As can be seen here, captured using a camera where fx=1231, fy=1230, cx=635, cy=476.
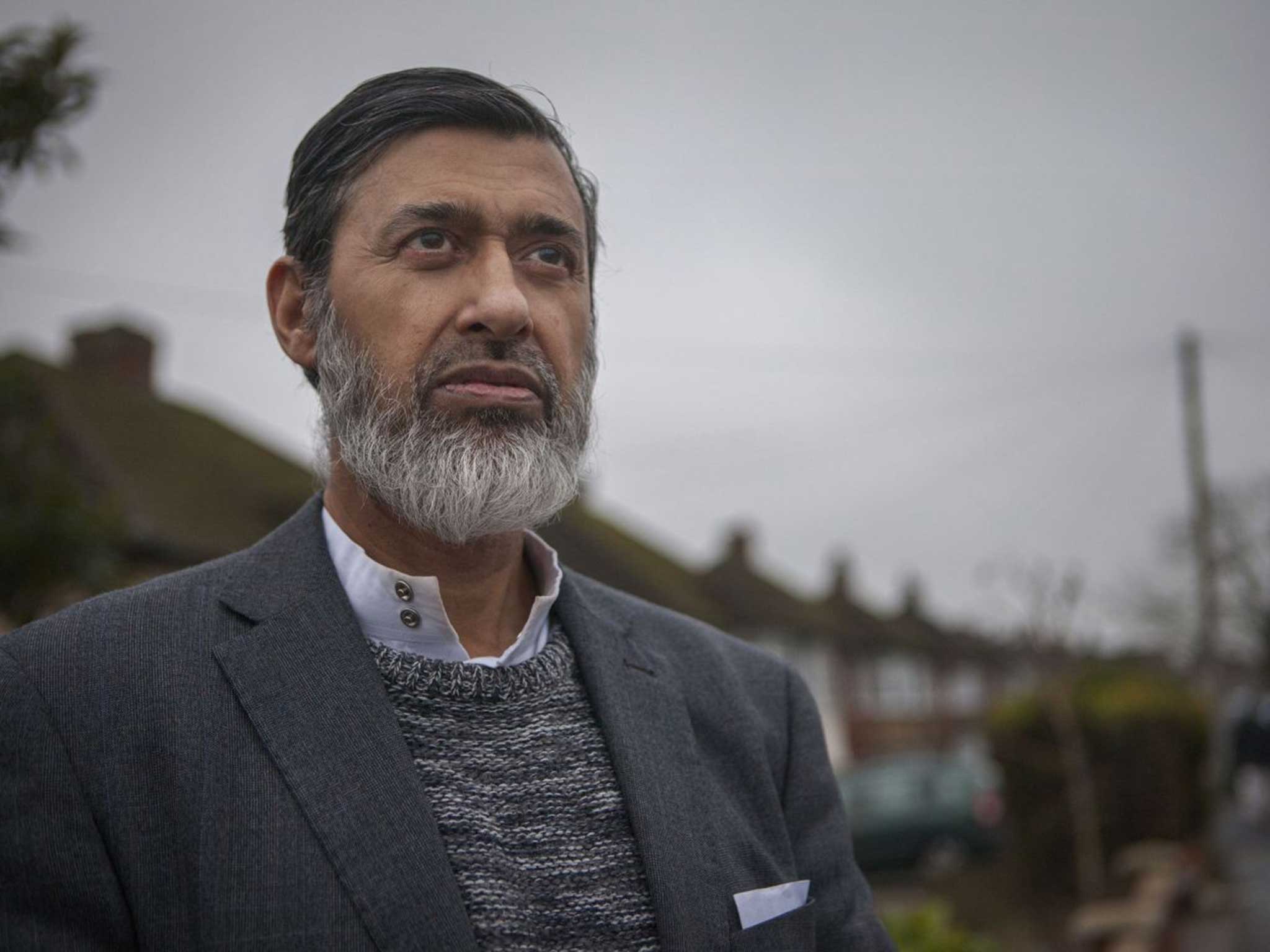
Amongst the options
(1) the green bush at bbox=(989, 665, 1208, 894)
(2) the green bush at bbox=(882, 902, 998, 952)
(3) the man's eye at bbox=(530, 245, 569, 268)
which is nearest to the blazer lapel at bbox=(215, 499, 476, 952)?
(3) the man's eye at bbox=(530, 245, 569, 268)

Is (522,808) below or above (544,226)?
below

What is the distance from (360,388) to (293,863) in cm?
86

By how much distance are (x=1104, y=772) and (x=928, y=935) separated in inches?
389

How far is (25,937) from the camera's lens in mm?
1678

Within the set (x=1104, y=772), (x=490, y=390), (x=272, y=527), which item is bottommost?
Answer: (x=1104, y=772)

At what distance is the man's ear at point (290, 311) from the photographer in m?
2.43

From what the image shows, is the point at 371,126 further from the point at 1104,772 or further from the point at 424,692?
the point at 1104,772

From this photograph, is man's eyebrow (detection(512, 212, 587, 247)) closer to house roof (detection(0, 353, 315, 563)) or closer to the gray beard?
the gray beard

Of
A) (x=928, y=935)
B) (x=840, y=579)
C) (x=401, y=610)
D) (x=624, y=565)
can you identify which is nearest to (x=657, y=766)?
(x=401, y=610)

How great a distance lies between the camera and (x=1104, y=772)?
15117mm

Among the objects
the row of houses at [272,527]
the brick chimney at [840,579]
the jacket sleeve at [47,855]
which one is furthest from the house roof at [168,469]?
the brick chimney at [840,579]

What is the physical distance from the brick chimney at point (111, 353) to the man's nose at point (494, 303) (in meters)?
23.5

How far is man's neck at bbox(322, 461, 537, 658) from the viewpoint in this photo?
2.33 meters

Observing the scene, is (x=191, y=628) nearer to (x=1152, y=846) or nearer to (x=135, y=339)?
(x=1152, y=846)
